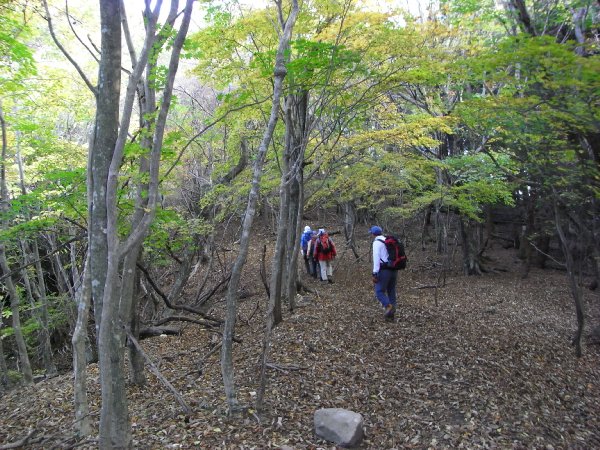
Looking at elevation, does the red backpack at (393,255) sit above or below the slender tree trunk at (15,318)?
above

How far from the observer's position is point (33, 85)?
8289 mm

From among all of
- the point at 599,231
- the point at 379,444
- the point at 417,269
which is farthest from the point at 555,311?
the point at 379,444

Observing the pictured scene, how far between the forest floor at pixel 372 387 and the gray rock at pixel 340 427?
0.15 meters

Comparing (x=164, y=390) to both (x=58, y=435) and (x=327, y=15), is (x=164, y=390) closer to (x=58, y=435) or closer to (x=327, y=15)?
(x=58, y=435)

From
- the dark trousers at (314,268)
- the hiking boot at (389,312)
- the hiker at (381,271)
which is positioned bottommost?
the hiking boot at (389,312)

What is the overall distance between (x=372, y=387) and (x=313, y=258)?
7378 mm

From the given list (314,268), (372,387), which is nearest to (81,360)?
(372,387)

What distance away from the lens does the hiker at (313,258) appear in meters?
12.7

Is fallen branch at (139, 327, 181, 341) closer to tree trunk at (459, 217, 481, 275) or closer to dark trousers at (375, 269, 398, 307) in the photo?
dark trousers at (375, 269, 398, 307)

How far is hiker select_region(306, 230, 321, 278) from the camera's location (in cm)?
1266

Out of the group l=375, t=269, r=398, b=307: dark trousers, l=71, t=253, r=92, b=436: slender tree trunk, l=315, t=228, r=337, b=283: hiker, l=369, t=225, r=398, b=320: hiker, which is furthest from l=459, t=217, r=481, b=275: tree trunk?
l=71, t=253, r=92, b=436: slender tree trunk

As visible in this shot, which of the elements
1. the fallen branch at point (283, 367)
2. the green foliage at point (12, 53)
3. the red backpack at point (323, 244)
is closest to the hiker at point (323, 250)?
the red backpack at point (323, 244)

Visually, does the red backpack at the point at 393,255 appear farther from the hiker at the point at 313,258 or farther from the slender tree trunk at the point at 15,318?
the slender tree trunk at the point at 15,318

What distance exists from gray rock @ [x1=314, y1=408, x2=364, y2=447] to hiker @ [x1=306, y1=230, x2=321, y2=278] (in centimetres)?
808
